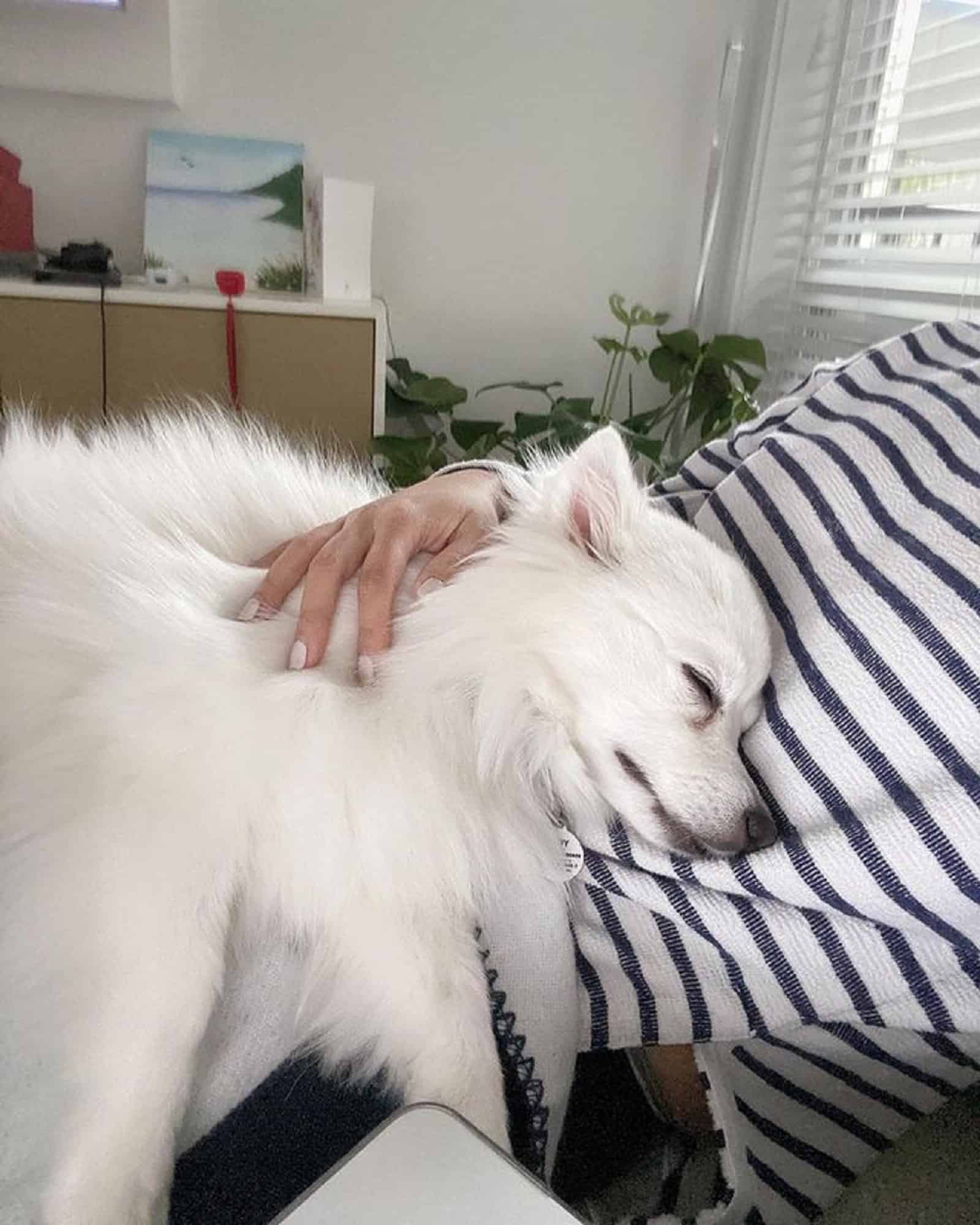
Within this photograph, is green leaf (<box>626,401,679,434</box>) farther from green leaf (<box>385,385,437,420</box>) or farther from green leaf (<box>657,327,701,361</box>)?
green leaf (<box>385,385,437,420</box>)

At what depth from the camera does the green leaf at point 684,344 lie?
9.00 feet

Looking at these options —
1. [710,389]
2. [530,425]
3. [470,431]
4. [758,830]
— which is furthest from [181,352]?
[758,830]

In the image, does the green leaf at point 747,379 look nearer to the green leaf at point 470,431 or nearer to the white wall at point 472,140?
the white wall at point 472,140

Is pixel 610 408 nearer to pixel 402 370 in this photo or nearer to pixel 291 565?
pixel 402 370

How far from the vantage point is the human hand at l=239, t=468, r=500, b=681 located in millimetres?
926

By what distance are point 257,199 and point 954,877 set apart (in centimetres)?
263

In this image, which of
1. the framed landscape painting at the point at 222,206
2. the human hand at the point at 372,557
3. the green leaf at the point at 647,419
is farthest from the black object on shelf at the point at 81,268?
the human hand at the point at 372,557

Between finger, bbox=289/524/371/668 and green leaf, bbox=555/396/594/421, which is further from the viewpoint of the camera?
green leaf, bbox=555/396/594/421

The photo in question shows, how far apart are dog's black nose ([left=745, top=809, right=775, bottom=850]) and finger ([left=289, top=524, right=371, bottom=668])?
0.43 meters

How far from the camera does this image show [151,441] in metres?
1.30

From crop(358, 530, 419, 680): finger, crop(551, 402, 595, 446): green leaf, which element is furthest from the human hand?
crop(551, 402, 595, 446): green leaf

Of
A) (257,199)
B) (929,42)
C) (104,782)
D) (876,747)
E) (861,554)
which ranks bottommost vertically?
(104,782)

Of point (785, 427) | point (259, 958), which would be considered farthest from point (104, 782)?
point (785, 427)

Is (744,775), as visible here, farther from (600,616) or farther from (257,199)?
(257,199)
